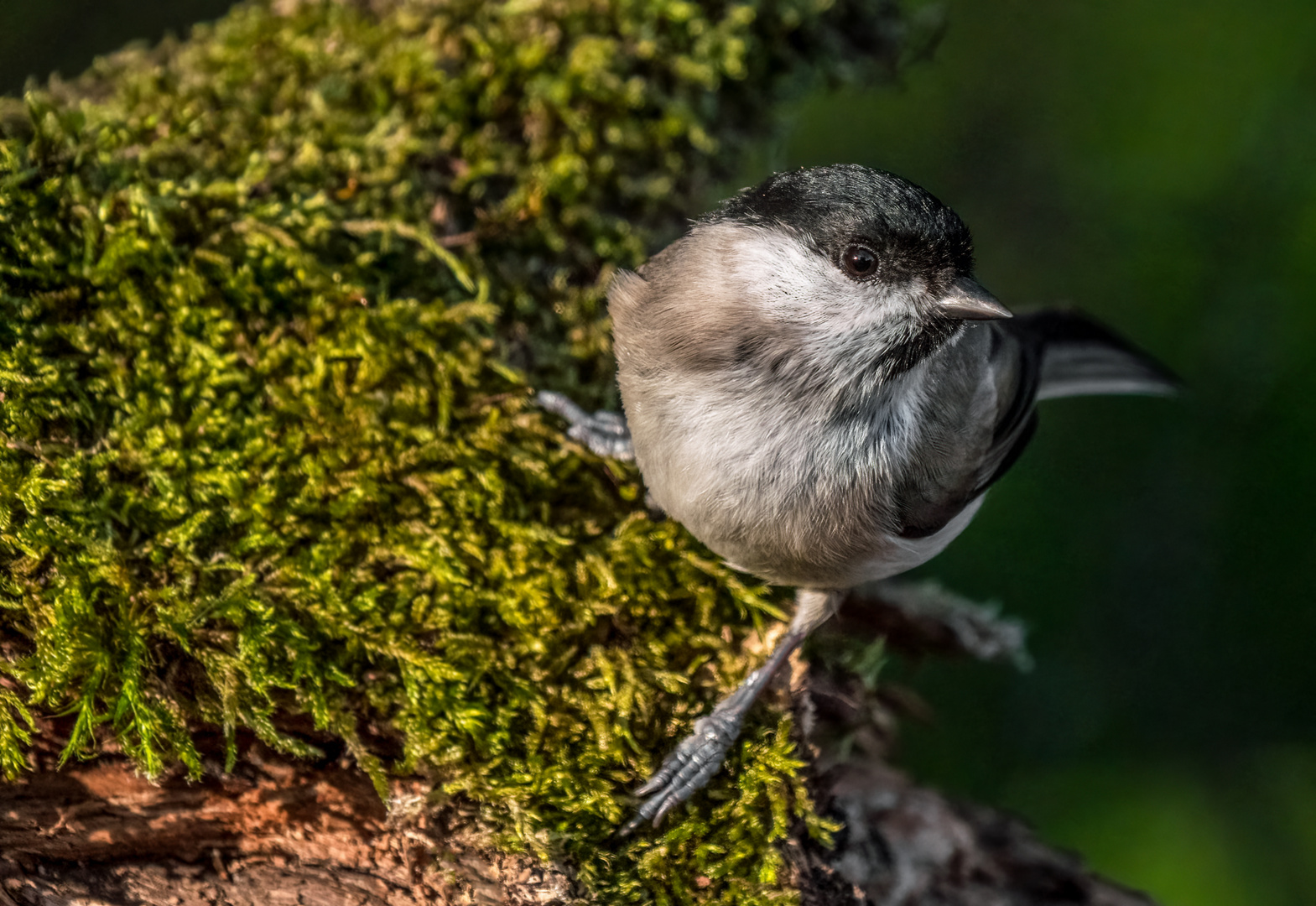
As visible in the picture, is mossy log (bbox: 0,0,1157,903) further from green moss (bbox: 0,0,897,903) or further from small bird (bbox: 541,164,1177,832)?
small bird (bbox: 541,164,1177,832)

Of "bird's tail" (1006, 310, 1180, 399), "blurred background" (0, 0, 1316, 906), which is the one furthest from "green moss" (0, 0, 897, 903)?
"blurred background" (0, 0, 1316, 906)

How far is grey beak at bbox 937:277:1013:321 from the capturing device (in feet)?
5.88

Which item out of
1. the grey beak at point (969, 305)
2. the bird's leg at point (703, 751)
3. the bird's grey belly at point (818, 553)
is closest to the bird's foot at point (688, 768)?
the bird's leg at point (703, 751)

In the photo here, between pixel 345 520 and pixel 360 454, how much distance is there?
16 centimetres

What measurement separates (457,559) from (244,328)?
765 mm

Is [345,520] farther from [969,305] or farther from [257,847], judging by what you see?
[969,305]

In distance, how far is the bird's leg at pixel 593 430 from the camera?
233cm

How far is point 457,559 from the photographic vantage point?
6.54 ft

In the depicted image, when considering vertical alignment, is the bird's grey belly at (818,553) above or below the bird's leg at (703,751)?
above

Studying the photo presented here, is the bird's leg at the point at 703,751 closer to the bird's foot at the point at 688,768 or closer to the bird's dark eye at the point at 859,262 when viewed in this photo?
the bird's foot at the point at 688,768

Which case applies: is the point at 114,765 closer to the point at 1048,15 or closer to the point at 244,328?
the point at 244,328

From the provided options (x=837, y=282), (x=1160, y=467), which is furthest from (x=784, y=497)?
(x=1160, y=467)

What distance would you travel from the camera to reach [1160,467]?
455 cm

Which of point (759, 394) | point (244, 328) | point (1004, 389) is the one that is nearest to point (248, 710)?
point (244, 328)
